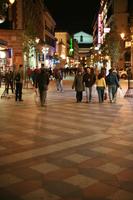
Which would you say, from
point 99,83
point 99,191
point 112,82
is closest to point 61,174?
point 99,191

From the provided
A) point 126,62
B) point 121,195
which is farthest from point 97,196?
point 126,62

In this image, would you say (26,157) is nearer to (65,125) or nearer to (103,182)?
(103,182)

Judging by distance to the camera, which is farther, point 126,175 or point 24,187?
point 126,175

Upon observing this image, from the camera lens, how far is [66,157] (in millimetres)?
8656

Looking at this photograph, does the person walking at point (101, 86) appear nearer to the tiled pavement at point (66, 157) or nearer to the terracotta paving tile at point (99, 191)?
the tiled pavement at point (66, 157)

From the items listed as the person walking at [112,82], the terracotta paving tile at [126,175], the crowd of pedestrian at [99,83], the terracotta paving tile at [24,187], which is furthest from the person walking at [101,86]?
the terracotta paving tile at [24,187]

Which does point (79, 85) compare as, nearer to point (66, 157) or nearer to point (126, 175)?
point (66, 157)

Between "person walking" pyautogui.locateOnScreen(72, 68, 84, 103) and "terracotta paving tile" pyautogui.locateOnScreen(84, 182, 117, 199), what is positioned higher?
"person walking" pyautogui.locateOnScreen(72, 68, 84, 103)

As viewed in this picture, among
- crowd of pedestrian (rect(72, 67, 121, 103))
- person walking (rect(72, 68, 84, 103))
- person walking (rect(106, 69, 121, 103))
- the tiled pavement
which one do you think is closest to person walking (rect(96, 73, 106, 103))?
crowd of pedestrian (rect(72, 67, 121, 103))

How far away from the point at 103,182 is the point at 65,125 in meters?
6.27

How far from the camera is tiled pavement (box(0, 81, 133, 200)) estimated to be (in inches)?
253

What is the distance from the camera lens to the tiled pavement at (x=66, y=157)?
6.44m

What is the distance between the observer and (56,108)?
1831 cm

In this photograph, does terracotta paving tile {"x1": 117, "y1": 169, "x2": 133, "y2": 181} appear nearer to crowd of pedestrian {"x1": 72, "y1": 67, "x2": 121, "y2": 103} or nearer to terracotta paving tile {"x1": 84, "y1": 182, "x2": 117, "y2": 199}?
terracotta paving tile {"x1": 84, "y1": 182, "x2": 117, "y2": 199}
